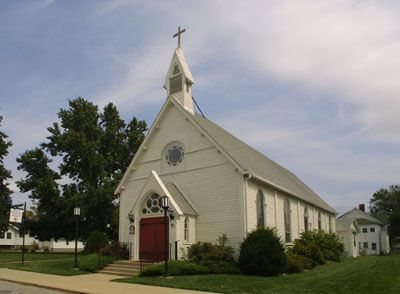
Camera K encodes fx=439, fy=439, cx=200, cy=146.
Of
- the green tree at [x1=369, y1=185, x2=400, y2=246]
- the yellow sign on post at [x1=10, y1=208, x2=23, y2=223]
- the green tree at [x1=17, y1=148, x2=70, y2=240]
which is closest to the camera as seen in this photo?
the yellow sign on post at [x1=10, y1=208, x2=23, y2=223]

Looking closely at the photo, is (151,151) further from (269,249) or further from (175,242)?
(269,249)

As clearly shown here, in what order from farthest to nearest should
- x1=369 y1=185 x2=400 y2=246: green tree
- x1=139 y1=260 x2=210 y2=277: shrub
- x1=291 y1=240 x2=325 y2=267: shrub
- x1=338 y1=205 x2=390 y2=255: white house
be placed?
1. x1=369 y1=185 x2=400 y2=246: green tree
2. x1=338 y1=205 x2=390 y2=255: white house
3. x1=291 y1=240 x2=325 y2=267: shrub
4. x1=139 y1=260 x2=210 y2=277: shrub

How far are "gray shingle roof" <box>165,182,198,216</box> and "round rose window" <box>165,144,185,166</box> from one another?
4.59 feet

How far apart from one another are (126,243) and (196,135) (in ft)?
23.6

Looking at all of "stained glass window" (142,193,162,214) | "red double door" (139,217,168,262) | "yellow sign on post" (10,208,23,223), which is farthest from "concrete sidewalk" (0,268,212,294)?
"yellow sign on post" (10,208,23,223)

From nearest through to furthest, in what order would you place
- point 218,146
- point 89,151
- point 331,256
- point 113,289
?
point 113,289 < point 218,146 < point 331,256 < point 89,151

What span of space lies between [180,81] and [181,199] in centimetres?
740

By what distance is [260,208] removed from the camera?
23531 millimetres

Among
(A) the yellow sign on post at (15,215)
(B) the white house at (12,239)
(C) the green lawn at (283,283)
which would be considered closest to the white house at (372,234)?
(B) the white house at (12,239)

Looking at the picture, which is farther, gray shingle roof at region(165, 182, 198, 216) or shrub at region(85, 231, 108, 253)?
shrub at region(85, 231, 108, 253)

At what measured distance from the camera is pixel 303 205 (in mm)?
32219

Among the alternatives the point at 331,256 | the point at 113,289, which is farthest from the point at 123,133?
the point at 113,289

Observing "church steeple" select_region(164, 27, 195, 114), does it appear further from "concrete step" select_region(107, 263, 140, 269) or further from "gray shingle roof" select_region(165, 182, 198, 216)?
"concrete step" select_region(107, 263, 140, 269)

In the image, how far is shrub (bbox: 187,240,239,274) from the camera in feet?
65.2
